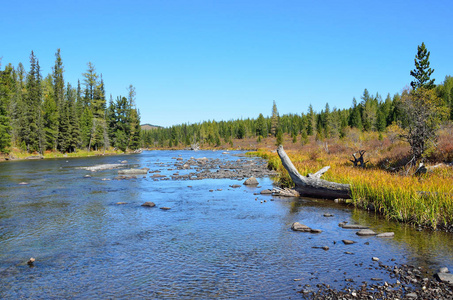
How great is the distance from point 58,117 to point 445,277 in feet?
281

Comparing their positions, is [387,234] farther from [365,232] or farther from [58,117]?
[58,117]

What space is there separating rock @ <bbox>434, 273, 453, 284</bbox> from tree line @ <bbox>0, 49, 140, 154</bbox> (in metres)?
68.4

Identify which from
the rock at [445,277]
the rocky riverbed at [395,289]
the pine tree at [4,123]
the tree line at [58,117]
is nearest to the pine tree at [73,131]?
the tree line at [58,117]

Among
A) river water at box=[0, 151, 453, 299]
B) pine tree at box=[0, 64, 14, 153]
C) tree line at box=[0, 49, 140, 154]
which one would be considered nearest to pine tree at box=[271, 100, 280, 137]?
tree line at box=[0, 49, 140, 154]

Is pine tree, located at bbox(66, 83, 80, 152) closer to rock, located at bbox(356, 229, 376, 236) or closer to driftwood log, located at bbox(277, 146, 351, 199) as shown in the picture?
driftwood log, located at bbox(277, 146, 351, 199)

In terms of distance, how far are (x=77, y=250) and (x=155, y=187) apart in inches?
602

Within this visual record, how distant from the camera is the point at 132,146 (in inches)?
4001

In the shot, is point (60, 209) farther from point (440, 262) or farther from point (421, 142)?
point (421, 142)

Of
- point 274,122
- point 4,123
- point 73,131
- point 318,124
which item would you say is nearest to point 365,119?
point 318,124

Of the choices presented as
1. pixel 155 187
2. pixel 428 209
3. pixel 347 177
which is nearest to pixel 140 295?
pixel 428 209

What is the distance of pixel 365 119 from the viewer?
116m

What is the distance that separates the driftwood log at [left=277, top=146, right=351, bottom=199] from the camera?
58.4 ft

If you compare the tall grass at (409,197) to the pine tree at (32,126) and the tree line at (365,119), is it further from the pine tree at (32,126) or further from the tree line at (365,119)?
the pine tree at (32,126)

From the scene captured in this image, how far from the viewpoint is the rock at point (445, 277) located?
24.1 feet
